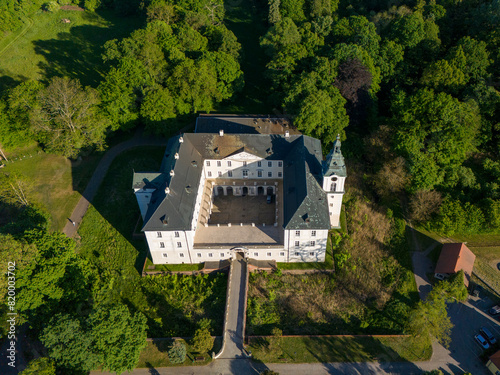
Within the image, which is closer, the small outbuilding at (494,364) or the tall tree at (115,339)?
the tall tree at (115,339)

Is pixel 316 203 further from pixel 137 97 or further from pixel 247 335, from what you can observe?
pixel 137 97

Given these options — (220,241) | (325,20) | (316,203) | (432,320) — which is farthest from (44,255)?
(325,20)

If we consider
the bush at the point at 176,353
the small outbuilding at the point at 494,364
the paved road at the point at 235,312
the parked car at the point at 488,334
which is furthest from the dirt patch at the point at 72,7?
the small outbuilding at the point at 494,364

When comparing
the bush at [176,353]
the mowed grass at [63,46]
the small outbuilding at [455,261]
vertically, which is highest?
the mowed grass at [63,46]

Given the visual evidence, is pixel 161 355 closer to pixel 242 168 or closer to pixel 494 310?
pixel 242 168

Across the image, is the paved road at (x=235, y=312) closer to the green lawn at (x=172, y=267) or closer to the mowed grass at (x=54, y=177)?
the green lawn at (x=172, y=267)

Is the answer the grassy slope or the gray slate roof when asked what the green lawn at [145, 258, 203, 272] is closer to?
the gray slate roof

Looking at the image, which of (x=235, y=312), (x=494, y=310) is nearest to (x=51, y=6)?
(x=235, y=312)
